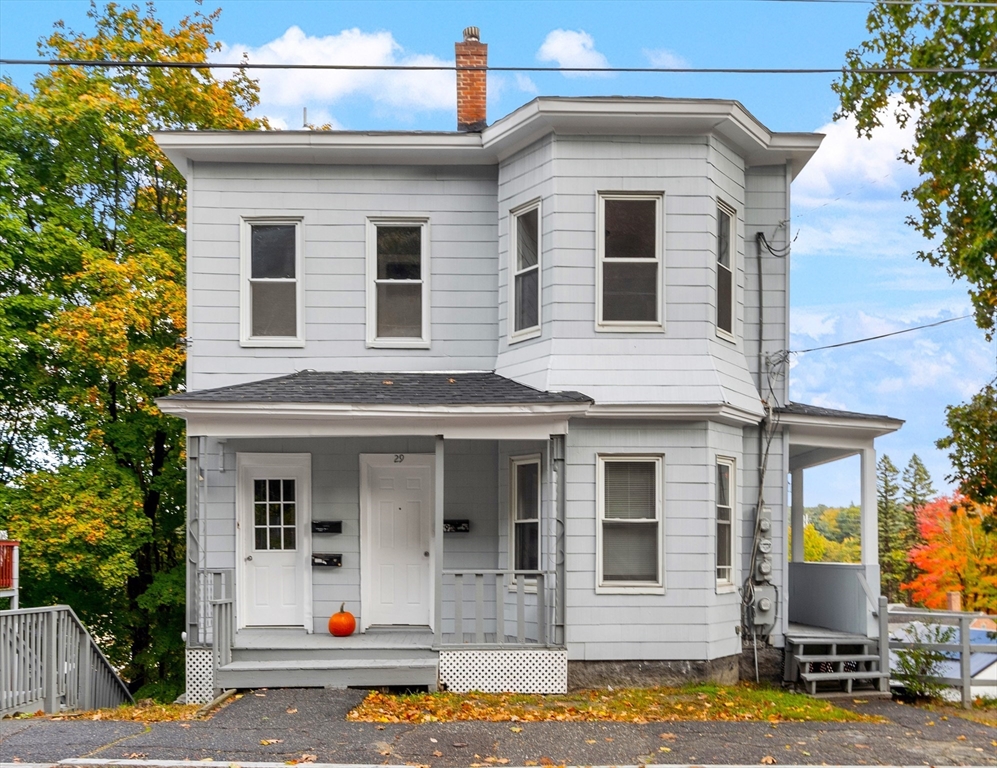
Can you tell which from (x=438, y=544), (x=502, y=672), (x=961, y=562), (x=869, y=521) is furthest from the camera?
(x=961, y=562)

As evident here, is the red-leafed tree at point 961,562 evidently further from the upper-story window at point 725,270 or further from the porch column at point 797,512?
the upper-story window at point 725,270

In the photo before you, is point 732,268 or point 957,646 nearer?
point 957,646

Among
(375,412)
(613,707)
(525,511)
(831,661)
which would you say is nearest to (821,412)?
(831,661)

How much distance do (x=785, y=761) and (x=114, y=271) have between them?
13.5m

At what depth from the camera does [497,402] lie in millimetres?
11852

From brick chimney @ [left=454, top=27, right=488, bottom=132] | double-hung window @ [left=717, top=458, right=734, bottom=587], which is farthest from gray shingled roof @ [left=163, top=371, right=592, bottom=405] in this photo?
brick chimney @ [left=454, top=27, right=488, bottom=132]

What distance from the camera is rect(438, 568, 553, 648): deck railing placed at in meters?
12.0

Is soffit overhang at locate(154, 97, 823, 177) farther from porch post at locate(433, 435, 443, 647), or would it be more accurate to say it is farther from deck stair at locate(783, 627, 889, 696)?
deck stair at locate(783, 627, 889, 696)

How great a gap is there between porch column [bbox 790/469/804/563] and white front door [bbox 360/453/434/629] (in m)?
6.22

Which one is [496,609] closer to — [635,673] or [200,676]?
[635,673]

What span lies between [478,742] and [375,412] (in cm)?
413

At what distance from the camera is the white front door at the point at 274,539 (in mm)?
13367

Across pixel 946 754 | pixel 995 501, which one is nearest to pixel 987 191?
pixel 995 501

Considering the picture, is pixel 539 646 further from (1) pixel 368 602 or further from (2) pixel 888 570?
(2) pixel 888 570
